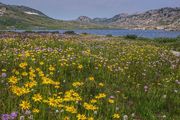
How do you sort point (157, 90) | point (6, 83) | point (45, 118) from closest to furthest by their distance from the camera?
point (45, 118), point (6, 83), point (157, 90)

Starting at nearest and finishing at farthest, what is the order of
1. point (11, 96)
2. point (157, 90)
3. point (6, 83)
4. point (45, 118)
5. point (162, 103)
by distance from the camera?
point (45, 118) → point (11, 96) → point (6, 83) → point (162, 103) → point (157, 90)

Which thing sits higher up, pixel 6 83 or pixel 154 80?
pixel 6 83

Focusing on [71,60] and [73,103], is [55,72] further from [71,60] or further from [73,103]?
[73,103]

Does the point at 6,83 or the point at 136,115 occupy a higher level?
the point at 6,83

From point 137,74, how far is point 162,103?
12.6 feet

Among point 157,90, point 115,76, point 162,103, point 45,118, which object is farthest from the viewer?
point 115,76

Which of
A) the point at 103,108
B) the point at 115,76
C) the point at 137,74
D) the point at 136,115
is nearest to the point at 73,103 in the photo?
the point at 103,108

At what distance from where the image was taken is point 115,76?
13344 mm

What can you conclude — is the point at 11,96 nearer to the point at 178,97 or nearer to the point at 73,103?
the point at 73,103

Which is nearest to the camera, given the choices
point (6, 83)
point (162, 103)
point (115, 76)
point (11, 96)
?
point (11, 96)

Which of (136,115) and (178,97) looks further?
(178,97)

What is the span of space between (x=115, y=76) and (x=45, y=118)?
6235 millimetres

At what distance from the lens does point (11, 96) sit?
8258 mm

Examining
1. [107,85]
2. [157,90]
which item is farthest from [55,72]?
[157,90]
